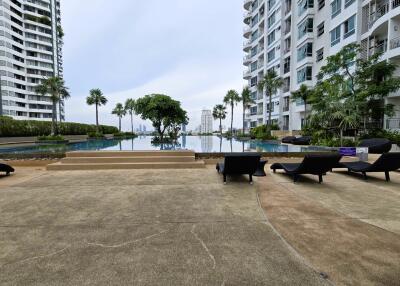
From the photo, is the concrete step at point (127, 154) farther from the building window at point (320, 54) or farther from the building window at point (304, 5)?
the building window at point (304, 5)

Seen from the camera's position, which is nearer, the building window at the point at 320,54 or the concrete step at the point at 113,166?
the concrete step at the point at 113,166

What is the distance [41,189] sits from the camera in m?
5.91

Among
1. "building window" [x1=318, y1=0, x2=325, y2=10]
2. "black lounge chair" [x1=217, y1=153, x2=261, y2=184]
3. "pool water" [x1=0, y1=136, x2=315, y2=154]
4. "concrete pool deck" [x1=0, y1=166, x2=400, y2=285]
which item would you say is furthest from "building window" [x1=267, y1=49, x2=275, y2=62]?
"concrete pool deck" [x1=0, y1=166, x2=400, y2=285]

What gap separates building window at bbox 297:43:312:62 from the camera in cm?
3059

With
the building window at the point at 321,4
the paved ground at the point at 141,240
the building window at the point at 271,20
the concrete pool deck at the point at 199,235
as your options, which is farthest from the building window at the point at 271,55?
the paved ground at the point at 141,240

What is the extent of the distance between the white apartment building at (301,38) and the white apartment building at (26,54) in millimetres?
50429

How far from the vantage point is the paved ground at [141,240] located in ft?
7.72

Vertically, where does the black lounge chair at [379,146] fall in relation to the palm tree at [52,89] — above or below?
below

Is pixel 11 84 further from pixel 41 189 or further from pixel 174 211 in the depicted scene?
pixel 174 211

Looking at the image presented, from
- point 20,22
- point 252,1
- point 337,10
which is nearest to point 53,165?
point 337,10

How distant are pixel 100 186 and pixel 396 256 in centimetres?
643

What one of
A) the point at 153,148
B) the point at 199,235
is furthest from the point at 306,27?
the point at 199,235

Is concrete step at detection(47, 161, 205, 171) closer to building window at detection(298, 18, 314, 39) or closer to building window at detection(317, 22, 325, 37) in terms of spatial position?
building window at detection(317, 22, 325, 37)

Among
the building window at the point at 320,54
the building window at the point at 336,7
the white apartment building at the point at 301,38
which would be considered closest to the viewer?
the white apartment building at the point at 301,38
